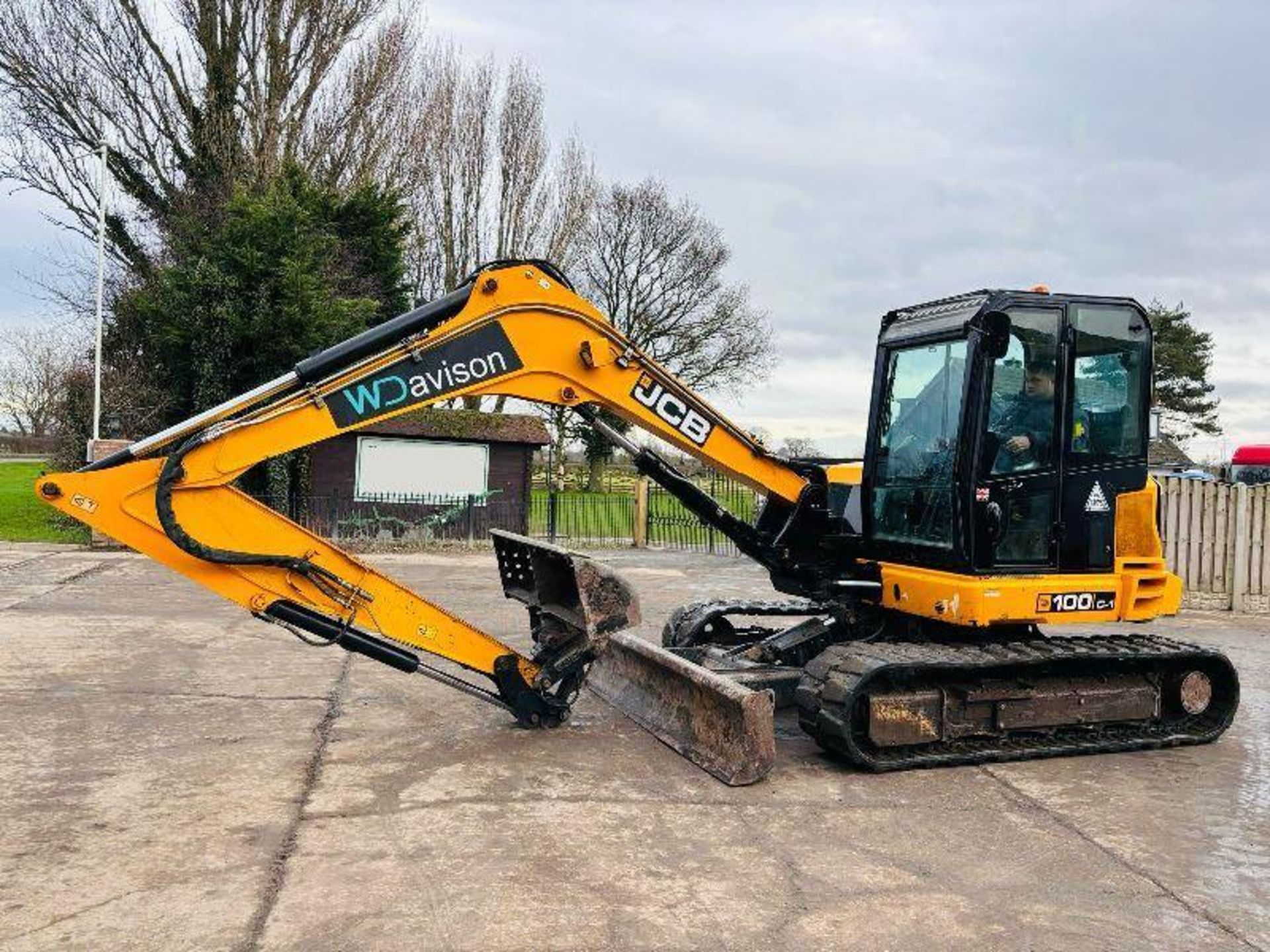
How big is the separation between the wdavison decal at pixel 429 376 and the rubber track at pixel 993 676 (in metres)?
2.62

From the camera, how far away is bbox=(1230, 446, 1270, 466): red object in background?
1147 inches

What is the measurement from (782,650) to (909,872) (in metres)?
2.82

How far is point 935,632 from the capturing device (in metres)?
7.32

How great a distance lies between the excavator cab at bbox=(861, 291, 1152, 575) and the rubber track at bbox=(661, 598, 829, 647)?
162cm

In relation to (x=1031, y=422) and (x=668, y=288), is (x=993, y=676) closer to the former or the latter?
(x=1031, y=422)

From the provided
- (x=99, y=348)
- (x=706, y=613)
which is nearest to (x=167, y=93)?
(x=99, y=348)

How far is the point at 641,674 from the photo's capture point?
299 inches

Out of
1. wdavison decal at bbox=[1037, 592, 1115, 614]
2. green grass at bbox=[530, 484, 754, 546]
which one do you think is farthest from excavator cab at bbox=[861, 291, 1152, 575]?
green grass at bbox=[530, 484, 754, 546]

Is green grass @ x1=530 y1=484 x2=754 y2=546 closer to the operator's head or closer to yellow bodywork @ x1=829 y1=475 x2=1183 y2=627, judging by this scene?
yellow bodywork @ x1=829 y1=475 x2=1183 y2=627

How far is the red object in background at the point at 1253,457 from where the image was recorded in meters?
29.1

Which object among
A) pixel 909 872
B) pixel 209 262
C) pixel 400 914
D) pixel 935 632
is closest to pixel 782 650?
pixel 935 632

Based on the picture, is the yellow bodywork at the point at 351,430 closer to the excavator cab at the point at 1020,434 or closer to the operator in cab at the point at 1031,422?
the excavator cab at the point at 1020,434

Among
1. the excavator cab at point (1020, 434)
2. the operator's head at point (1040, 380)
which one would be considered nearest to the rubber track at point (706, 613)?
the excavator cab at point (1020, 434)

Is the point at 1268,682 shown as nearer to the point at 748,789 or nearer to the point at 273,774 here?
the point at 748,789
